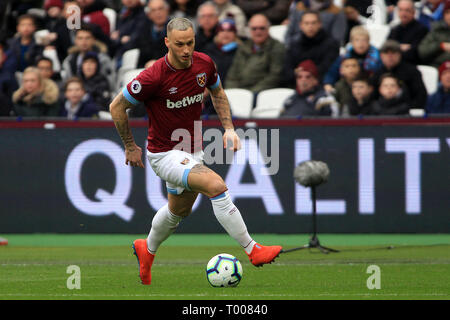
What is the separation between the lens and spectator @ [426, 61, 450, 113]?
48.8ft

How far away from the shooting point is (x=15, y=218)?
1514 cm

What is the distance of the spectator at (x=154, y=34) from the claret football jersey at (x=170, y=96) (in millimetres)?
7840

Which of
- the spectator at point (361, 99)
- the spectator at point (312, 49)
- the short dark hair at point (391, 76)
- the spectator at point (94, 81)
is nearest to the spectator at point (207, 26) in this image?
the spectator at point (312, 49)

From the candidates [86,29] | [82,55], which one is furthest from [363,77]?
[86,29]

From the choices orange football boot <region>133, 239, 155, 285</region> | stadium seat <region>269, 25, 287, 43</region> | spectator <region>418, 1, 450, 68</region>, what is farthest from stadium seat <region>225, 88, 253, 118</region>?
orange football boot <region>133, 239, 155, 285</region>

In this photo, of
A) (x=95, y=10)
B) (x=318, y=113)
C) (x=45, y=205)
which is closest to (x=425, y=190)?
(x=318, y=113)

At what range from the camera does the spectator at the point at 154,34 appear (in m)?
16.9

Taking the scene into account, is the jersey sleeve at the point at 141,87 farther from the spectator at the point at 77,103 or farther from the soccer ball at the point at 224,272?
the spectator at the point at 77,103

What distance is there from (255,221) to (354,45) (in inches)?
138

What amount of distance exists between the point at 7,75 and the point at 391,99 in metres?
6.79

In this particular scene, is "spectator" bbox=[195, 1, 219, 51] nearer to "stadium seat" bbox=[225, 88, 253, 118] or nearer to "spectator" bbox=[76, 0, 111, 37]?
"stadium seat" bbox=[225, 88, 253, 118]

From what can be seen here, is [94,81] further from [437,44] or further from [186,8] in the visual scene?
[437,44]

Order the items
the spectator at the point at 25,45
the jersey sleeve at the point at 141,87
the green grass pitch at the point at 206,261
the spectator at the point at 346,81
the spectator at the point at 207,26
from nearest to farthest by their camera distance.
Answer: the green grass pitch at the point at 206,261 → the jersey sleeve at the point at 141,87 → the spectator at the point at 346,81 → the spectator at the point at 207,26 → the spectator at the point at 25,45
